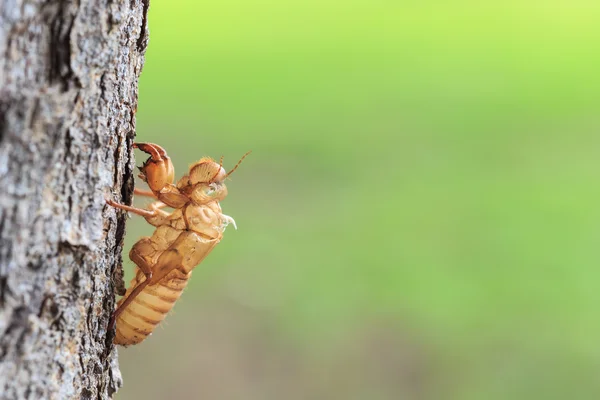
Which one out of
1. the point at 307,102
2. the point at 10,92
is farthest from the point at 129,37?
the point at 307,102

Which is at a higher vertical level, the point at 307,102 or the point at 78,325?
the point at 78,325

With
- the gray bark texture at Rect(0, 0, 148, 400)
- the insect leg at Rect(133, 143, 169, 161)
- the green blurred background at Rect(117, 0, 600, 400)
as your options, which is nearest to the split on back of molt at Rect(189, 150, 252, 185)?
the insect leg at Rect(133, 143, 169, 161)

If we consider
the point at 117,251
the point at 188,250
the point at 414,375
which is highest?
the point at 117,251

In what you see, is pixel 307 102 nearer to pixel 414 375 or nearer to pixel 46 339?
pixel 414 375

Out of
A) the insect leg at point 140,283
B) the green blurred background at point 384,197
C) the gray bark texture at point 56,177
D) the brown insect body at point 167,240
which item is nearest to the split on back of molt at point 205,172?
the brown insect body at point 167,240

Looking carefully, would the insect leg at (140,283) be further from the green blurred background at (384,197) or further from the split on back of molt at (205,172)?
the green blurred background at (384,197)

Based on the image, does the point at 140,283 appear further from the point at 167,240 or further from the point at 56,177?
the point at 56,177

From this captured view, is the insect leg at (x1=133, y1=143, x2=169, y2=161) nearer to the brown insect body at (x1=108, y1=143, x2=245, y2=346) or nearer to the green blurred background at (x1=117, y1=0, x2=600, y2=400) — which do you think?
the brown insect body at (x1=108, y1=143, x2=245, y2=346)
